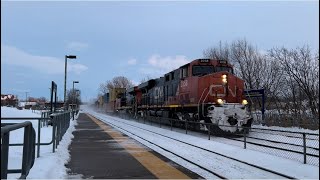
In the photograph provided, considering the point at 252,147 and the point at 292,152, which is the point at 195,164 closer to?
the point at 292,152

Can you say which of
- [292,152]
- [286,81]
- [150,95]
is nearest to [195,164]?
[292,152]

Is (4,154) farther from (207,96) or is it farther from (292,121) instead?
(292,121)

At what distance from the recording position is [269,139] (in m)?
18.2

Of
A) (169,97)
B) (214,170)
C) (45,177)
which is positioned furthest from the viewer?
(169,97)

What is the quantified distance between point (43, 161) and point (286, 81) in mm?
32681

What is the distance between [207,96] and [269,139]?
170 inches

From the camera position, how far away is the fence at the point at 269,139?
39.8 feet

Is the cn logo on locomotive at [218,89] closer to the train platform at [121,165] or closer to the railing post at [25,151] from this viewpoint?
the train platform at [121,165]

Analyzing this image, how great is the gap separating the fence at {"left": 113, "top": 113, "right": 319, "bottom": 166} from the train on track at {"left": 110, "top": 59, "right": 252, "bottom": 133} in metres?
0.43

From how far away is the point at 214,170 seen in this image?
32.6ft

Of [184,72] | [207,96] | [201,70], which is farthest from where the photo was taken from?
[184,72]

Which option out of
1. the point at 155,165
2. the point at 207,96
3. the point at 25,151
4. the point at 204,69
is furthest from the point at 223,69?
the point at 25,151

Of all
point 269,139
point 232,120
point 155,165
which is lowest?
point 155,165

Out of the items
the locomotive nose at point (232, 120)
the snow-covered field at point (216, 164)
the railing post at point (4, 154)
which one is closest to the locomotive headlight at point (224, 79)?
the locomotive nose at point (232, 120)
